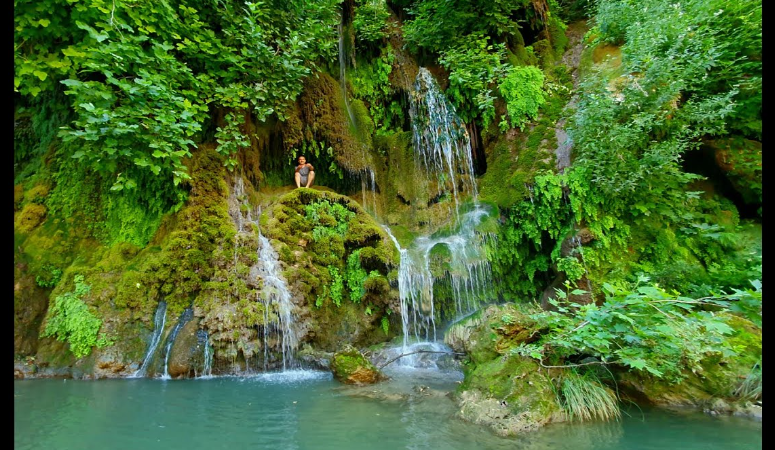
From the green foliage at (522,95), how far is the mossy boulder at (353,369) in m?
7.10

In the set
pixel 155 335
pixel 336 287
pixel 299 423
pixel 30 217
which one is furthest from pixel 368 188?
pixel 30 217

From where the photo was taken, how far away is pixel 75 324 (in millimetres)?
6449

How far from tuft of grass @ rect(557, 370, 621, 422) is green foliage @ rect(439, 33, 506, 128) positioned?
7396 millimetres

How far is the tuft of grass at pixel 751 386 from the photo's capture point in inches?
174

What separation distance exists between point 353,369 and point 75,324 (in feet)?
16.2

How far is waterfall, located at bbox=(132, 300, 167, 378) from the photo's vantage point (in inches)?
246

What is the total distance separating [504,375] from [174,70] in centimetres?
736

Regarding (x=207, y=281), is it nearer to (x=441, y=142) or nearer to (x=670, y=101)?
(x=441, y=142)

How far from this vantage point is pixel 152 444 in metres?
3.82

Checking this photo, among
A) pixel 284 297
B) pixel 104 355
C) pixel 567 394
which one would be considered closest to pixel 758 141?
pixel 567 394

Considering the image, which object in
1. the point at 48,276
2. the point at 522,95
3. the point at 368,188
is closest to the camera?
the point at 48,276

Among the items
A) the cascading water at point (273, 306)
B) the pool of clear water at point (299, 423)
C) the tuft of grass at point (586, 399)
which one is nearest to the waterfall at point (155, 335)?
the pool of clear water at point (299, 423)

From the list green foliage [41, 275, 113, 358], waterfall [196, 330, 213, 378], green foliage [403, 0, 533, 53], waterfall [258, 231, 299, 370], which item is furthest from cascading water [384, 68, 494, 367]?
green foliage [41, 275, 113, 358]

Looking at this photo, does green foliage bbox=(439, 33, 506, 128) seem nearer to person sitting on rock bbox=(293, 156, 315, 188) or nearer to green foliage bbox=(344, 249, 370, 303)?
person sitting on rock bbox=(293, 156, 315, 188)
